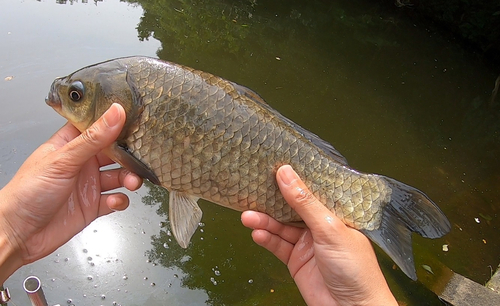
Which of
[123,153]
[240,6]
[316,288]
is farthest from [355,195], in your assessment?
[240,6]

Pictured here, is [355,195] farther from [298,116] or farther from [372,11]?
[372,11]

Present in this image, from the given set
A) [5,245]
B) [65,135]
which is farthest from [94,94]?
[5,245]

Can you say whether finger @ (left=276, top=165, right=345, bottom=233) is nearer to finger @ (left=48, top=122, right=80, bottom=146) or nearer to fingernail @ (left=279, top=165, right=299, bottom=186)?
fingernail @ (left=279, top=165, right=299, bottom=186)

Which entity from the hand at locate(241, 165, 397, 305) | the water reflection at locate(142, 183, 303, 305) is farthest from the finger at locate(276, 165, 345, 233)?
the water reflection at locate(142, 183, 303, 305)

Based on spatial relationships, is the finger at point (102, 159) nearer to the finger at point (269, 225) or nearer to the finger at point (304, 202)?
the finger at point (269, 225)

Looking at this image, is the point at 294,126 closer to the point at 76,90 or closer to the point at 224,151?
the point at 224,151

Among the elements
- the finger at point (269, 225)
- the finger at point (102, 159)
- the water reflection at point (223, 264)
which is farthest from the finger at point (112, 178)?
the water reflection at point (223, 264)
